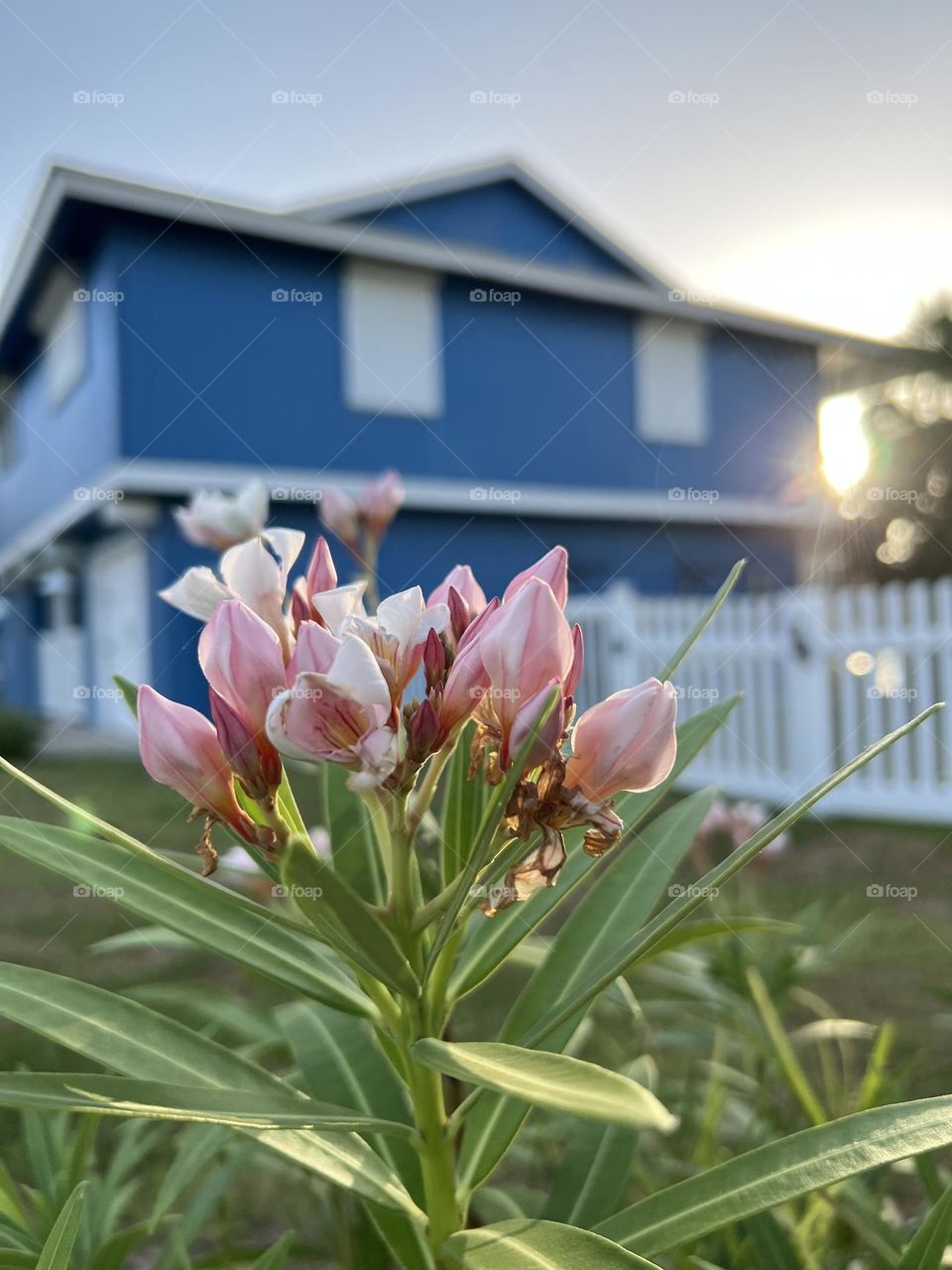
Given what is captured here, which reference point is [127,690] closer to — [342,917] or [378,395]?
[342,917]

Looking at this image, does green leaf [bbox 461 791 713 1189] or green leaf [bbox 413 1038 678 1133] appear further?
green leaf [bbox 461 791 713 1189]

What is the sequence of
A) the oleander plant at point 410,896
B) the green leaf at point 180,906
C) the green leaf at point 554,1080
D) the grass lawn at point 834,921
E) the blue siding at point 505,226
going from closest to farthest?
1. the green leaf at point 554,1080
2. the oleander plant at point 410,896
3. the green leaf at point 180,906
4. the grass lawn at point 834,921
5. the blue siding at point 505,226

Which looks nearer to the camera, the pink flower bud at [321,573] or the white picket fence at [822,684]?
the pink flower bud at [321,573]

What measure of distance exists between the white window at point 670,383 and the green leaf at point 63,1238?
30.1 ft

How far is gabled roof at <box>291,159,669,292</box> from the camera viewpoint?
762 cm

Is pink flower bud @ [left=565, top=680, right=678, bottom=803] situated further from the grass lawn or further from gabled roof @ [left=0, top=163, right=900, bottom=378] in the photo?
gabled roof @ [left=0, top=163, right=900, bottom=378]

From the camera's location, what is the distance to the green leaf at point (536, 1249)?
17.9 inches

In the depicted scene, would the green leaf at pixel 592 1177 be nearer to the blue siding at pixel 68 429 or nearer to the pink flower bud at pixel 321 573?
the pink flower bud at pixel 321 573

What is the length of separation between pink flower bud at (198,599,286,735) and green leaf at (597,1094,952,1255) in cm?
34

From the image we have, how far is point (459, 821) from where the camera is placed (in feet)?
2.00

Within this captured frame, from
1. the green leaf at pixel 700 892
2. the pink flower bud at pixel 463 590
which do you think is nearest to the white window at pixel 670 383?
the pink flower bud at pixel 463 590

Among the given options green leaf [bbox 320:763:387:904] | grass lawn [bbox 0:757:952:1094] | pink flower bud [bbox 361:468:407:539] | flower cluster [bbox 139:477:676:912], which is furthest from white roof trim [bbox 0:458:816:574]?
flower cluster [bbox 139:477:676:912]

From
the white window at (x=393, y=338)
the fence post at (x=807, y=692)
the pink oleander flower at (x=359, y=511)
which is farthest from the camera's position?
the white window at (x=393, y=338)

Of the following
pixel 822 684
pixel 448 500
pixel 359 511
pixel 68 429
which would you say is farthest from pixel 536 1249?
pixel 68 429
